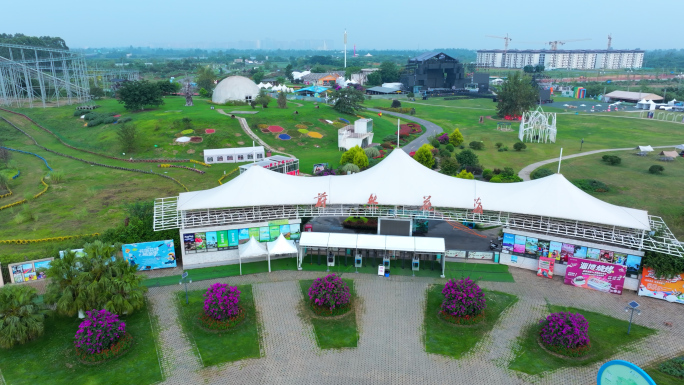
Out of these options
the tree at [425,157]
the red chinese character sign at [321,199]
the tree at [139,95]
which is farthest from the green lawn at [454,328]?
the tree at [139,95]

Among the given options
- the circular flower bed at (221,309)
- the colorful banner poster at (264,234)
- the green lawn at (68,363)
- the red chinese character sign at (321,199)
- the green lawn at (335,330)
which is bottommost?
→ the green lawn at (68,363)

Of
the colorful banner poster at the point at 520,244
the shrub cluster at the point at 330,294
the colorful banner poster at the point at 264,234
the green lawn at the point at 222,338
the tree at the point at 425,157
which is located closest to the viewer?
the green lawn at the point at 222,338

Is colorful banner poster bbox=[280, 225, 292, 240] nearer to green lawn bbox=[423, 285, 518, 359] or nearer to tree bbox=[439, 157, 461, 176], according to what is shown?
green lawn bbox=[423, 285, 518, 359]

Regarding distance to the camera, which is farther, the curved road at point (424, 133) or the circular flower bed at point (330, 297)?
the curved road at point (424, 133)

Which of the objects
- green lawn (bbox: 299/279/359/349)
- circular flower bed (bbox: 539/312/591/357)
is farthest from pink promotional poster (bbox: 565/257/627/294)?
green lawn (bbox: 299/279/359/349)

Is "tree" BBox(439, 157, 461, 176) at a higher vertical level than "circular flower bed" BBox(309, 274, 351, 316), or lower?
higher

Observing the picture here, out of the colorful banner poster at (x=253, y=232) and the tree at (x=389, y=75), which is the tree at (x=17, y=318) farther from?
the tree at (x=389, y=75)

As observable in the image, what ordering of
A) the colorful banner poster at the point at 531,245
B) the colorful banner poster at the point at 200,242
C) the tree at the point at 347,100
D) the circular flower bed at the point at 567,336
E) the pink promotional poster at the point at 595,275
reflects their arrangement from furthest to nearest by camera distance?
the tree at the point at 347,100 < the colorful banner poster at the point at 200,242 < the colorful banner poster at the point at 531,245 < the pink promotional poster at the point at 595,275 < the circular flower bed at the point at 567,336

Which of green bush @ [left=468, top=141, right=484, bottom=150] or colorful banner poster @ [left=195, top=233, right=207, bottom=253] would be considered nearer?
colorful banner poster @ [left=195, top=233, right=207, bottom=253]
